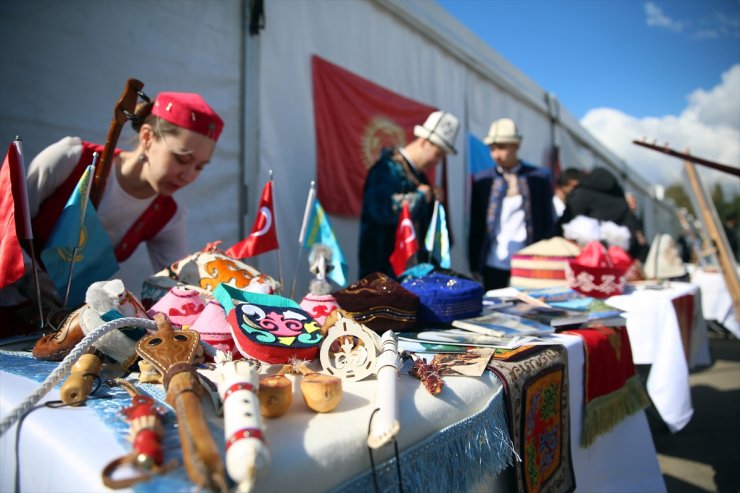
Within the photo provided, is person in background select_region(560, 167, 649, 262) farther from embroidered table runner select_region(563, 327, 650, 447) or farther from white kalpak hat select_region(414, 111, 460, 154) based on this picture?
embroidered table runner select_region(563, 327, 650, 447)

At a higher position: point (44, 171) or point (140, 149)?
point (140, 149)

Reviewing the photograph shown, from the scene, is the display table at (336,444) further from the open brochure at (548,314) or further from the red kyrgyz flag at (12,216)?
the open brochure at (548,314)

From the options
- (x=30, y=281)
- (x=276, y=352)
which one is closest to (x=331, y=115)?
(x=30, y=281)

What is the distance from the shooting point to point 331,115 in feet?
9.53

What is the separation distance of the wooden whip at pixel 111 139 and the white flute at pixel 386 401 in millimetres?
1068

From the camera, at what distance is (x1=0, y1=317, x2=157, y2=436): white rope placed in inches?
20.7

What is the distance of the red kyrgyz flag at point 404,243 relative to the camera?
2014 millimetres

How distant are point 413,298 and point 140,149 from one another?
100 cm

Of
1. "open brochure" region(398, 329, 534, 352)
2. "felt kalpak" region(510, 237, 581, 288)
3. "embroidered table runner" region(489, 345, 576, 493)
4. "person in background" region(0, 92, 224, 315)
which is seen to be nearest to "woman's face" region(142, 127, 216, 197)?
"person in background" region(0, 92, 224, 315)

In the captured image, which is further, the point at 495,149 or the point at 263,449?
the point at 495,149

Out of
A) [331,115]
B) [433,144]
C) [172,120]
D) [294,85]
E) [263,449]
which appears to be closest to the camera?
[263,449]

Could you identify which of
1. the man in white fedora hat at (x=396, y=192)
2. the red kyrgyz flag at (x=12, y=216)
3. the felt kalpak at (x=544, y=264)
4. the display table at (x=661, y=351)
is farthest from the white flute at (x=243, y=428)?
the felt kalpak at (x=544, y=264)

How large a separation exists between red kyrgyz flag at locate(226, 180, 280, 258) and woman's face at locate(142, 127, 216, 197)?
278 mm

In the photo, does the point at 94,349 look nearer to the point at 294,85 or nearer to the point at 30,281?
the point at 30,281
